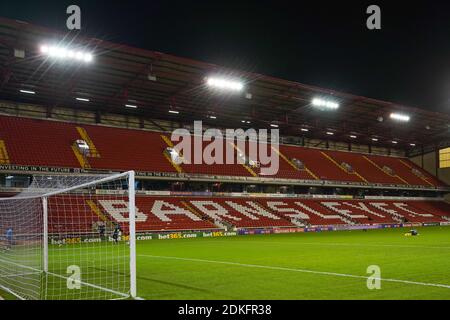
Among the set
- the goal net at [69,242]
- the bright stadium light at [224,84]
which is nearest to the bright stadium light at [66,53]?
the goal net at [69,242]

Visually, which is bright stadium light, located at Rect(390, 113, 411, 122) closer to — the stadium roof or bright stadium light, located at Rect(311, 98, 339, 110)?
the stadium roof

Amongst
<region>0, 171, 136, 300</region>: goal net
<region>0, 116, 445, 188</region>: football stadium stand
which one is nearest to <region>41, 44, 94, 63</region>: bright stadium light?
<region>0, 171, 136, 300</region>: goal net

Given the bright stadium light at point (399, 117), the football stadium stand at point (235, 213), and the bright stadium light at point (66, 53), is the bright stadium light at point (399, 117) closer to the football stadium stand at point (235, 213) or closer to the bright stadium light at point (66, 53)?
the football stadium stand at point (235, 213)

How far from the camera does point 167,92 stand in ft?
122

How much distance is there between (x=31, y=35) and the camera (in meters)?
26.6

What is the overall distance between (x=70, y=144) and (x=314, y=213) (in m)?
24.1

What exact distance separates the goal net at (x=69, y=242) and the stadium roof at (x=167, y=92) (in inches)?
299

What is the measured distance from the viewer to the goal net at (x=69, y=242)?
10.0 metres

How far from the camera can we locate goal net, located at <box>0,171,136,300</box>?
10.0 m

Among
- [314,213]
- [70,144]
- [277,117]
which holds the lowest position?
[314,213]

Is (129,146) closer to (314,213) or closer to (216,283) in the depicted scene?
(314,213)
